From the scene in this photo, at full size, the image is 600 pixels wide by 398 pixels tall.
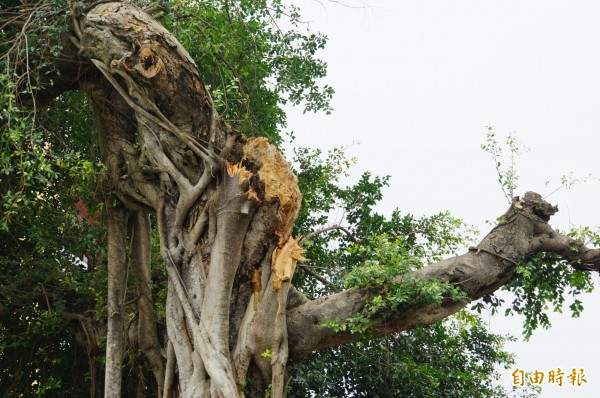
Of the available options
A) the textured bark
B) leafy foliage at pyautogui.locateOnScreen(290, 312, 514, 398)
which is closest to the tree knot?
leafy foliage at pyautogui.locateOnScreen(290, 312, 514, 398)

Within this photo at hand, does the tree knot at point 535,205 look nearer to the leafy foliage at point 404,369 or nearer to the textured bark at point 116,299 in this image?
the leafy foliage at point 404,369

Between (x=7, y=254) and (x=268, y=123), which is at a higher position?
(x=268, y=123)

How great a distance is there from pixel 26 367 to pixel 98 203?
7.17ft

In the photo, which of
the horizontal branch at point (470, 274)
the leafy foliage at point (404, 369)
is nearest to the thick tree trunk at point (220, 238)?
the horizontal branch at point (470, 274)

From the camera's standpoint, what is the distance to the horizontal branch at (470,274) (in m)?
5.35

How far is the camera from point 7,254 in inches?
290

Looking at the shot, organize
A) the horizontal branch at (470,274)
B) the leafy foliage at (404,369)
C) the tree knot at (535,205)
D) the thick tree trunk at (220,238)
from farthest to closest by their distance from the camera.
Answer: the leafy foliage at (404,369)
the tree knot at (535,205)
the horizontal branch at (470,274)
the thick tree trunk at (220,238)

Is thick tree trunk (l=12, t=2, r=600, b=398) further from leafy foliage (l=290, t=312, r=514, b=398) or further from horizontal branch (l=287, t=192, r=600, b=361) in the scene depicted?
leafy foliage (l=290, t=312, r=514, b=398)

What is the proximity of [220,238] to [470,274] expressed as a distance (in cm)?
178

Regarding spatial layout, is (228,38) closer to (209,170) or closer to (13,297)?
(209,170)

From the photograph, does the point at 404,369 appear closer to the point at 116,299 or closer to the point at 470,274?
the point at 470,274

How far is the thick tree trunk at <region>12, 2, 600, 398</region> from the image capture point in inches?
200

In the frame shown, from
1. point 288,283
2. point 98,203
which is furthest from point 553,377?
point 98,203

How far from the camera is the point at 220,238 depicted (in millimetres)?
5098
